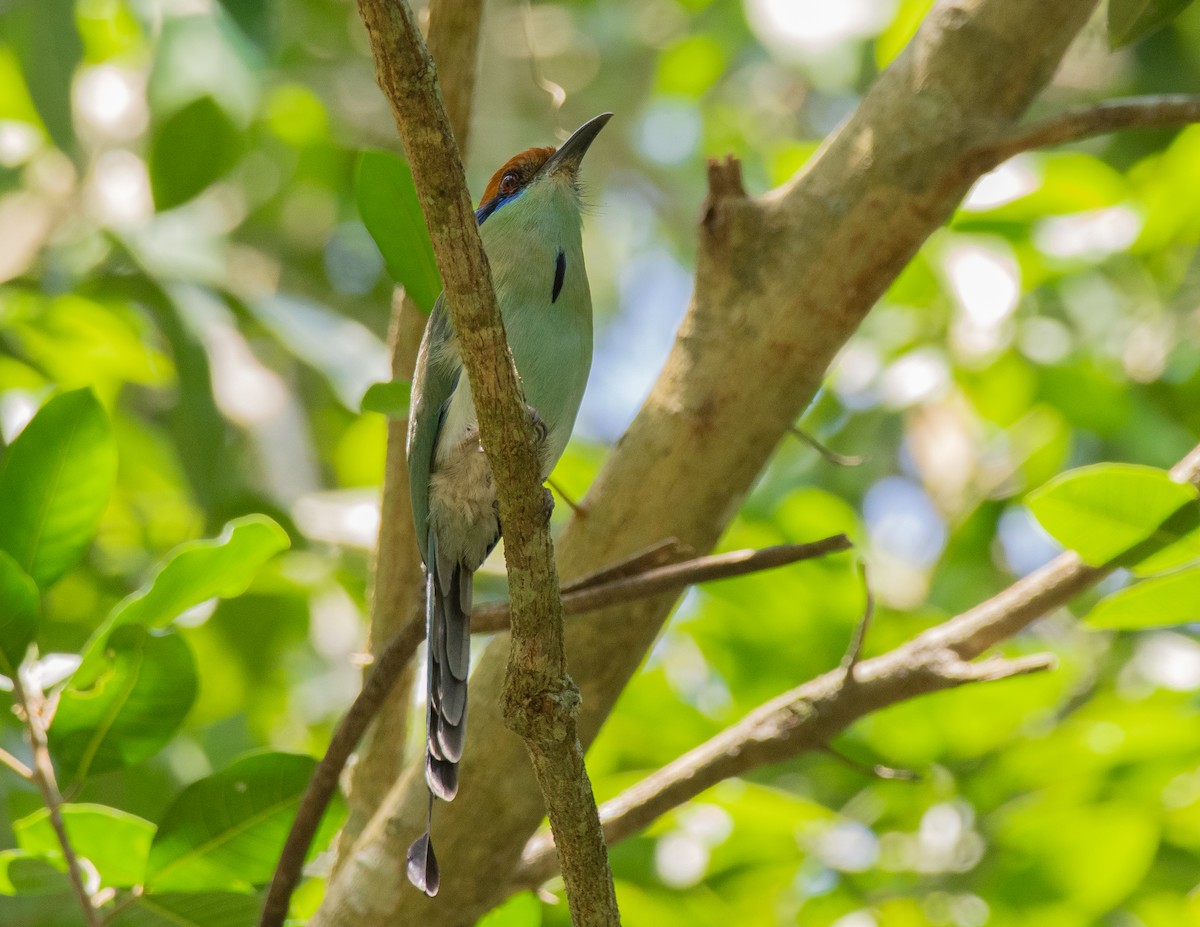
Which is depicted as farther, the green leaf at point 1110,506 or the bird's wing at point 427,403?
the bird's wing at point 427,403

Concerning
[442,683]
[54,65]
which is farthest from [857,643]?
[54,65]

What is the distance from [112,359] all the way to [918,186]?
Answer: 293 cm

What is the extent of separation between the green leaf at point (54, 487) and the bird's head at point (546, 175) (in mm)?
1035

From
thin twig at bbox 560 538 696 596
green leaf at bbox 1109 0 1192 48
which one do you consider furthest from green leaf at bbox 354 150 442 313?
green leaf at bbox 1109 0 1192 48

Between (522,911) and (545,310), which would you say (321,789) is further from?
(545,310)

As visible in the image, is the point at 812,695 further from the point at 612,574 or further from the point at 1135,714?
the point at 1135,714

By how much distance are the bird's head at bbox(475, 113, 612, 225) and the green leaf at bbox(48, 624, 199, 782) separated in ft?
4.00

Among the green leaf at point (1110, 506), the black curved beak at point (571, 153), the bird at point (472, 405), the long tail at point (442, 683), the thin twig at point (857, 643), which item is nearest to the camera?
the green leaf at point (1110, 506)

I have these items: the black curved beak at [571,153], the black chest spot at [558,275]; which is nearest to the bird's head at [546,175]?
the black curved beak at [571,153]

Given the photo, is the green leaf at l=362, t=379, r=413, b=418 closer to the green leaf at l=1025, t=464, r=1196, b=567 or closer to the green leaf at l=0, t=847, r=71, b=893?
the green leaf at l=0, t=847, r=71, b=893

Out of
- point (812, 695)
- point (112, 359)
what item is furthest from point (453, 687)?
point (112, 359)

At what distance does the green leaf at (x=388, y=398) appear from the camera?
2262 millimetres

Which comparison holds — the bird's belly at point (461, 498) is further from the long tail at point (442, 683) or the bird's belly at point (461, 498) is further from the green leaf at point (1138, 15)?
the green leaf at point (1138, 15)

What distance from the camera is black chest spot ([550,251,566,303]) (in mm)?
2559
